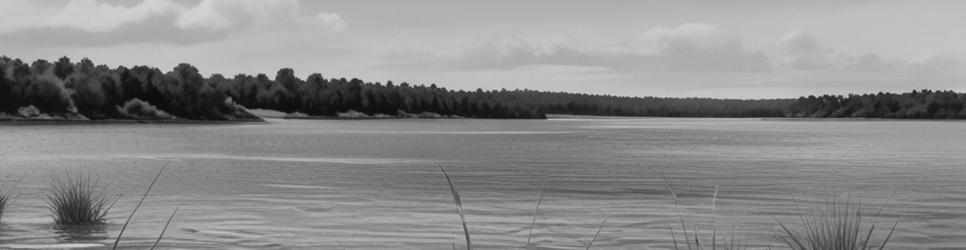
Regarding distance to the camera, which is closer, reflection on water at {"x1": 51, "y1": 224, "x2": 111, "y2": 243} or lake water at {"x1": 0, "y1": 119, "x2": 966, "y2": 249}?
reflection on water at {"x1": 51, "y1": 224, "x2": 111, "y2": 243}

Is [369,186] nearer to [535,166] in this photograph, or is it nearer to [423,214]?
[423,214]

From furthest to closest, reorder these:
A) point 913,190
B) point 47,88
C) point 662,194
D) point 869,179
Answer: point 47,88 < point 869,179 < point 913,190 < point 662,194

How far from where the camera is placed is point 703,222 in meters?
22.8

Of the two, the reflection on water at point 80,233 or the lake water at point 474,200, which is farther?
the lake water at point 474,200

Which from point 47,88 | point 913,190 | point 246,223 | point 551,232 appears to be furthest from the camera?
point 47,88

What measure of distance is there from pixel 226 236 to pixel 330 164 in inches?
1290

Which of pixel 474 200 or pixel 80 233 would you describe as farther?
pixel 474 200

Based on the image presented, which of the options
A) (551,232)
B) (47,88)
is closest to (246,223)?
(551,232)

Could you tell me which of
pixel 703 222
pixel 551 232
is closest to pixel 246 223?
pixel 551 232

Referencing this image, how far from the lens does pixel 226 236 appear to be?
19.8m

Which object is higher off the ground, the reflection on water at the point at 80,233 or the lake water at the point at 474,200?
the reflection on water at the point at 80,233

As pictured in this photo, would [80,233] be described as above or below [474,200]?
above

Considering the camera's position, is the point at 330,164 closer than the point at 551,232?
No

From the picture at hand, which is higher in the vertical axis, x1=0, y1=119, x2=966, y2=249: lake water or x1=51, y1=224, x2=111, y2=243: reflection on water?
x1=51, y1=224, x2=111, y2=243: reflection on water
